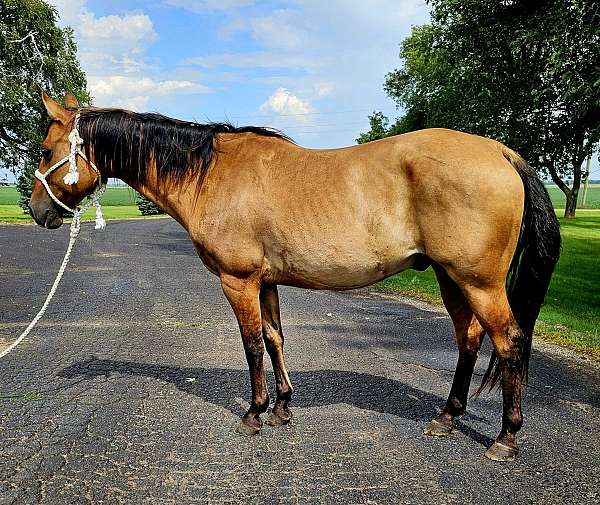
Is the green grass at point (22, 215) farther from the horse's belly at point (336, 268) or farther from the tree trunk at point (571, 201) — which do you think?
the tree trunk at point (571, 201)

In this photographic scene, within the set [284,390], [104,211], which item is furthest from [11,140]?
[284,390]

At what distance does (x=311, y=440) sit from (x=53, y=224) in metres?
2.74

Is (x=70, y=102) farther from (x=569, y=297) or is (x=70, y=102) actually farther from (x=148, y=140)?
(x=569, y=297)

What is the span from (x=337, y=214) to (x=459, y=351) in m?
1.46

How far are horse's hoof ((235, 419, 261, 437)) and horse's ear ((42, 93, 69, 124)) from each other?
2.74 meters

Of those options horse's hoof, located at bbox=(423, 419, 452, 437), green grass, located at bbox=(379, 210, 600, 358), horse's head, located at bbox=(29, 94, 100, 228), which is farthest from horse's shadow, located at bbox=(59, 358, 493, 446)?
green grass, located at bbox=(379, 210, 600, 358)

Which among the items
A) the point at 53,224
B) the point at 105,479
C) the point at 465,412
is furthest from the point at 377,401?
the point at 53,224

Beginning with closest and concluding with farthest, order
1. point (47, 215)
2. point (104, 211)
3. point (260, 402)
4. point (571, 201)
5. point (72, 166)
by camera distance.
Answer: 1. point (260, 402)
2. point (72, 166)
3. point (47, 215)
4. point (571, 201)
5. point (104, 211)

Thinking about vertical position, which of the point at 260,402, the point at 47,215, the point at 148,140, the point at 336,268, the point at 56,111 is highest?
the point at 56,111

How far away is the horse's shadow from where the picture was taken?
4512mm

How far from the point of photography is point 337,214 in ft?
12.6

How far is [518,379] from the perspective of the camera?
3766 millimetres

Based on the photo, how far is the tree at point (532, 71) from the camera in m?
9.45

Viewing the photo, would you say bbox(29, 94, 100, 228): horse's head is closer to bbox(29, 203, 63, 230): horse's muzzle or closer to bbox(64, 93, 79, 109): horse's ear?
bbox(29, 203, 63, 230): horse's muzzle
